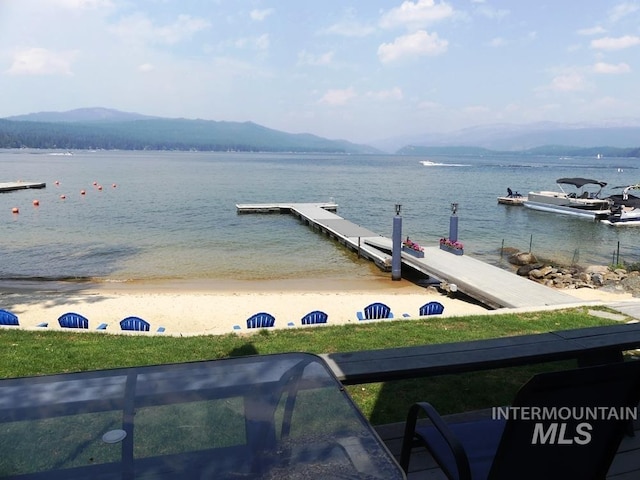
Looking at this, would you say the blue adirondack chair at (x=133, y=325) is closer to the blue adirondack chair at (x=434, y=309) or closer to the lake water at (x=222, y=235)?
the blue adirondack chair at (x=434, y=309)

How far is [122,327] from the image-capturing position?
8383 mm

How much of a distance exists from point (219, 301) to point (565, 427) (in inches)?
428

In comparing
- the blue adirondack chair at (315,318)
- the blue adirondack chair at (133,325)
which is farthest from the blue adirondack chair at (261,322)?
the blue adirondack chair at (133,325)

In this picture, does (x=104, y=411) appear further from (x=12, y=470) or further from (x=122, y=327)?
(x=122, y=327)

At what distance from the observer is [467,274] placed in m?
13.5

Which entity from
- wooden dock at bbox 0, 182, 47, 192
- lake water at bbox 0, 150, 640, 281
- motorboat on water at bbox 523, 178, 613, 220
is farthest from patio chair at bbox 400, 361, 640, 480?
wooden dock at bbox 0, 182, 47, 192

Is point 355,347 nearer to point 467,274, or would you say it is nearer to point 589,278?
point 467,274

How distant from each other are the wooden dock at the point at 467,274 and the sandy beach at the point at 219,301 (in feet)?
1.38

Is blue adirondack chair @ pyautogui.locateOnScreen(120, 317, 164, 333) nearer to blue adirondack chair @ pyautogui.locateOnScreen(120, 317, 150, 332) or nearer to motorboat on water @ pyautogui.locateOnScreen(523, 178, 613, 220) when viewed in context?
blue adirondack chair @ pyautogui.locateOnScreen(120, 317, 150, 332)

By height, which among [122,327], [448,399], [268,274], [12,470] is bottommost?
[268,274]

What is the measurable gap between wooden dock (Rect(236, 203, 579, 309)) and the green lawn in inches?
106

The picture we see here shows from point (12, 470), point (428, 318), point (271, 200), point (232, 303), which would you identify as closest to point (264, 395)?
point (12, 470)

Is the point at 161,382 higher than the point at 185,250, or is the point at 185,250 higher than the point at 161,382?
the point at 161,382

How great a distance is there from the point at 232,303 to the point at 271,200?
3031 centimetres
